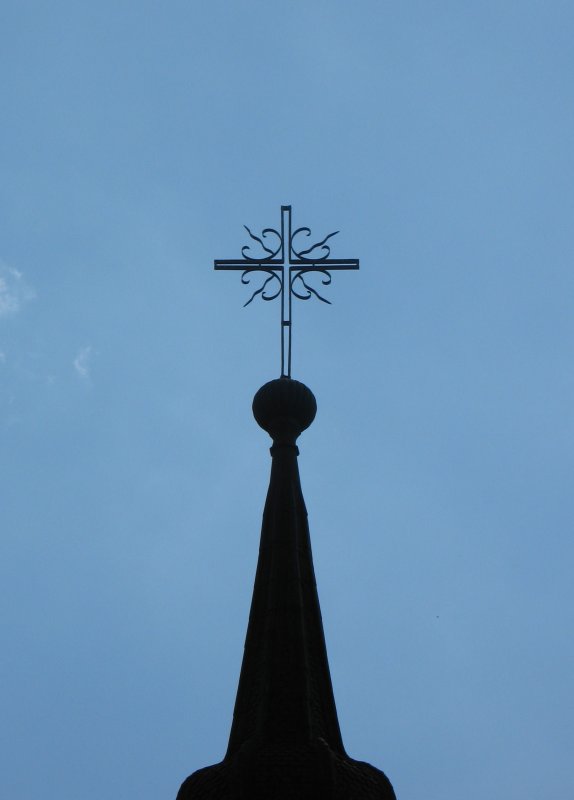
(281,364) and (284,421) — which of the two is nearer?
(284,421)

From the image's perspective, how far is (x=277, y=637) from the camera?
11734mm

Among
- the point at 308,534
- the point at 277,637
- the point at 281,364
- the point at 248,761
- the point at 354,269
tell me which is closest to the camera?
the point at 248,761

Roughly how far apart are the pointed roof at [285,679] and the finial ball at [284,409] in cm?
1

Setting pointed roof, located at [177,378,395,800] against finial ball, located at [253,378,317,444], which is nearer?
pointed roof, located at [177,378,395,800]

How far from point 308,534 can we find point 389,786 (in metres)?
3.03

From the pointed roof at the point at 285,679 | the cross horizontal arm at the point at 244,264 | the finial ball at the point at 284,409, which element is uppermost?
the cross horizontal arm at the point at 244,264

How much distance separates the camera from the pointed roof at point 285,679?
404 inches

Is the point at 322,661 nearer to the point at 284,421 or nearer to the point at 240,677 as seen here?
the point at 240,677

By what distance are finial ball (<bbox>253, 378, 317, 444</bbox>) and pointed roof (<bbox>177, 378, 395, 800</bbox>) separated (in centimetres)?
1

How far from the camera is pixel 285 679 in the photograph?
11.4 meters

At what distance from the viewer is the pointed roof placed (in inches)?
404

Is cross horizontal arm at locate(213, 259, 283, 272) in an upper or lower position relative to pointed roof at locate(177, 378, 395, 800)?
upper

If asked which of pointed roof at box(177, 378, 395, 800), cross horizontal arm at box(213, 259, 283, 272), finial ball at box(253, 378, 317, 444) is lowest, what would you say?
pointed roof at box(177, 378, 395, 800)

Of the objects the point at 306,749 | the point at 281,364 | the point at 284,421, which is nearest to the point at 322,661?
the point at 306,749
